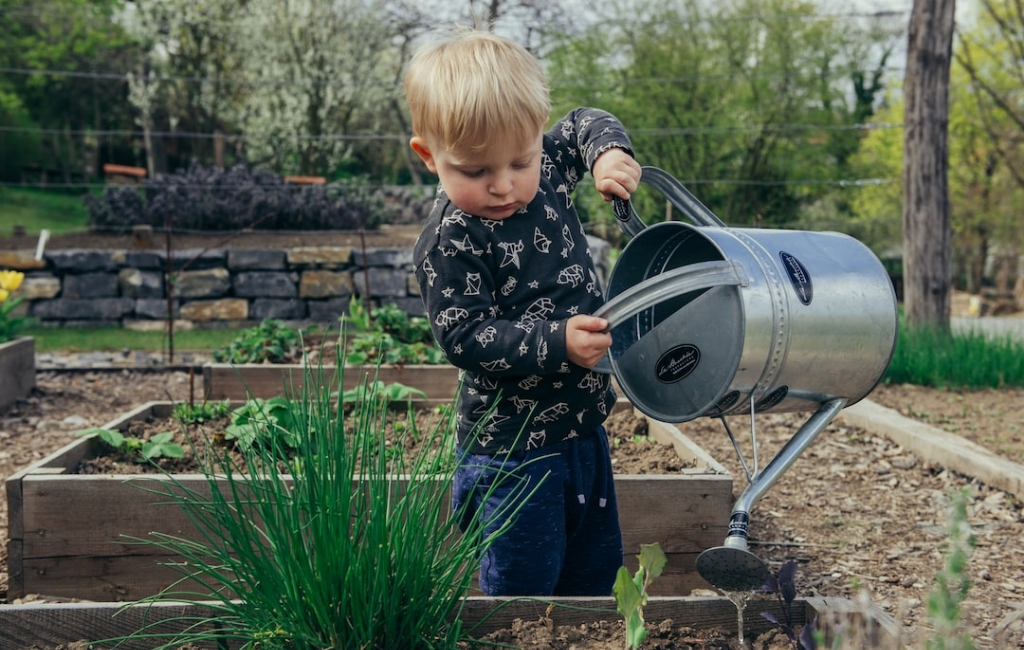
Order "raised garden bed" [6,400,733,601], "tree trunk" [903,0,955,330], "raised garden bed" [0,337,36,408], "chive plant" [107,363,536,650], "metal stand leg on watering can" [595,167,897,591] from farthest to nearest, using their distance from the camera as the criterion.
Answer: "tree trunk" [903,0,955,330], "raised garden bed" [0,337,36,408], "raised garden bed" [6,400,733,601], "metal stand leg on watering can" [595,167,897,591], "chive plant" [107,363,536,650]

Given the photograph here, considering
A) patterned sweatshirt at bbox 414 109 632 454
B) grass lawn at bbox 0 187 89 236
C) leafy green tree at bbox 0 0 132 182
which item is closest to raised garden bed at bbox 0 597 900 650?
patterned sweatshirt at bbox 414 109 632 454

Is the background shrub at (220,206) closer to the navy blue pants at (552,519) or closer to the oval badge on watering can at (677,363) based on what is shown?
the navy blue pants at (552,519)

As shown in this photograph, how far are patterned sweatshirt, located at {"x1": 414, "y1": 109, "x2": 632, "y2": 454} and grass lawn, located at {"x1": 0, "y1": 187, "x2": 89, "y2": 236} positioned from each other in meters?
14.5

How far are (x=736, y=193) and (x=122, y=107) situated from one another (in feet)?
48.4

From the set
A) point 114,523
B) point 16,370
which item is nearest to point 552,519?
point 114,523

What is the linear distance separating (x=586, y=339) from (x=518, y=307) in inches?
10.9

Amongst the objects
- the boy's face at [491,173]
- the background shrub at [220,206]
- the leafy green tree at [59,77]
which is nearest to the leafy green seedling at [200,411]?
the boy's face at [491,173]

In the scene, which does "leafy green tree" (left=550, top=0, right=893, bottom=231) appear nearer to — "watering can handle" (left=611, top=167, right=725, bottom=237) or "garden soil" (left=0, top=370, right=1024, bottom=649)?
"garden soil" (left=0, top=370, right=1024, bottom=649)

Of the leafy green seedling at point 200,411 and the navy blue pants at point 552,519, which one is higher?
the navy blue pants at point 552,519

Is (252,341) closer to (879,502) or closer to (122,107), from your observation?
(879,502)

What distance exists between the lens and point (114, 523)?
2.47m

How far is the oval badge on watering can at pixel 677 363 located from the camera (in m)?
1.70

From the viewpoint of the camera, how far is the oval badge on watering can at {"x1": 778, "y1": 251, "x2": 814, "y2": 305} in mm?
1558

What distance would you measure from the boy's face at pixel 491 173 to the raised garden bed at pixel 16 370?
14.3ft
